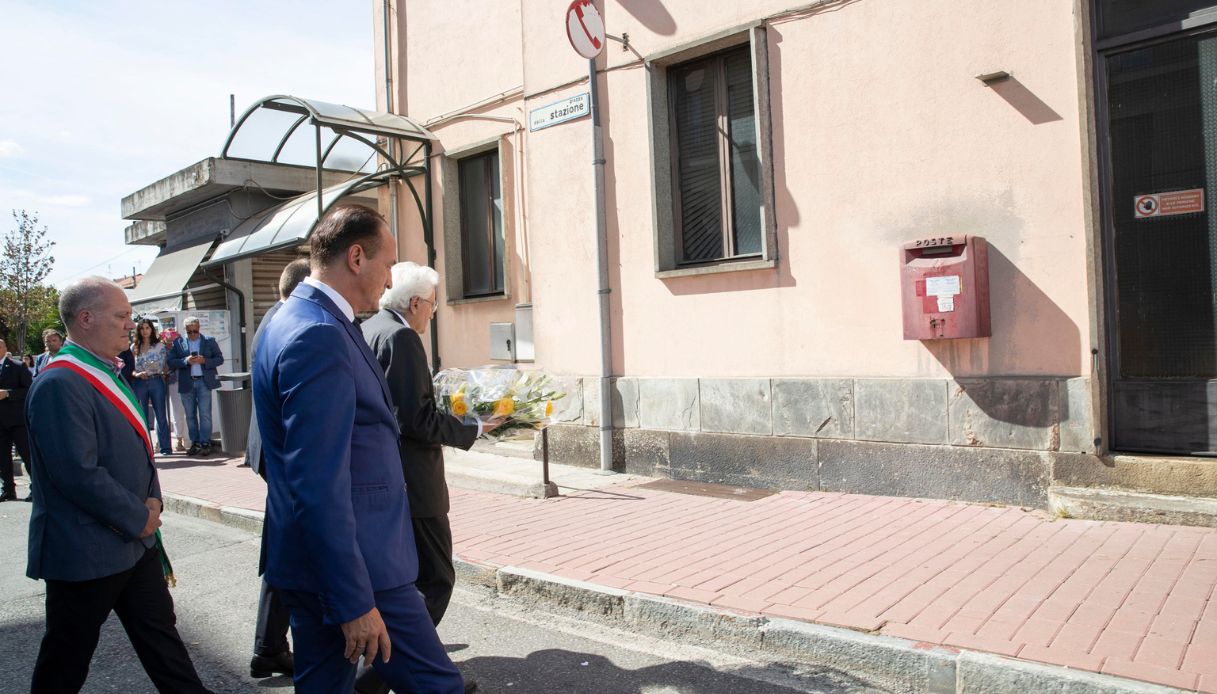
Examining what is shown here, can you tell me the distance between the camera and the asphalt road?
155 inches

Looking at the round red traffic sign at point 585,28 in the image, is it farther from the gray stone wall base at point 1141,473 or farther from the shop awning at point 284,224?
the gray stone wall base at point 1141,473

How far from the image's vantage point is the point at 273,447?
238cm

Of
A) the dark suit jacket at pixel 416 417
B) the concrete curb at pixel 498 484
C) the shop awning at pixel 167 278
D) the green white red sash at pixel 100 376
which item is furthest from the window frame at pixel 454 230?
the green white red sash at pixel 100 376

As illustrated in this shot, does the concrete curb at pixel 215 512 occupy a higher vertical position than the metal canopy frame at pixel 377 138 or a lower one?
lower

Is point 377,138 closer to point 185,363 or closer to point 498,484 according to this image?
point 185,363

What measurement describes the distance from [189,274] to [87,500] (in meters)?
A: 13.5

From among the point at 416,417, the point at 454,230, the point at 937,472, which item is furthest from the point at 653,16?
the point at 416,417

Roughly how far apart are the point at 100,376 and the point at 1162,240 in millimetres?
6027

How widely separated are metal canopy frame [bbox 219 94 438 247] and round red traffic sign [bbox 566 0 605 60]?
3347mm

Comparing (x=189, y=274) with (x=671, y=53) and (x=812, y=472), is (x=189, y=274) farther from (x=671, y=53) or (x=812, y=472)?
(x=812, y=472)

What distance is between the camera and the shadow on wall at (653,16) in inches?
324

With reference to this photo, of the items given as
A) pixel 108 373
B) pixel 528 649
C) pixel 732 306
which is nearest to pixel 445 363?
pixel 732 306

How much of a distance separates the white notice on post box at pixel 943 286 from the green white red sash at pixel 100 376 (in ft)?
16.6

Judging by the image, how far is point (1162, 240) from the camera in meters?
5.83
